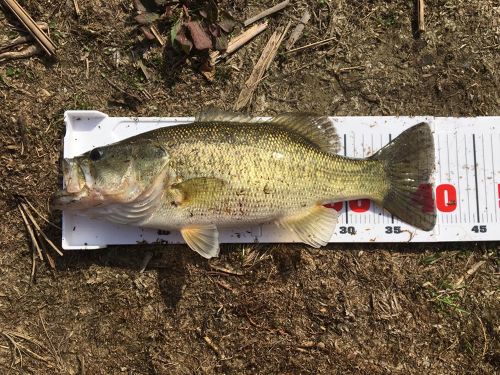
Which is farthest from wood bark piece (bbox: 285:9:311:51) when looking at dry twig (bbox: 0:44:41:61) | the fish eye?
dry twig (bbox: 0:44:41:61)

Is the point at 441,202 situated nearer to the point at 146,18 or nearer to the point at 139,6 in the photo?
the point at 146,18

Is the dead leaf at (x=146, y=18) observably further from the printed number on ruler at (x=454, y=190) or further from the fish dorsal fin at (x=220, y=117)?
the printed number on ruler at (x=454, y=190)

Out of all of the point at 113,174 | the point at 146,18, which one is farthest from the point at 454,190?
Answer: the point at 146,18

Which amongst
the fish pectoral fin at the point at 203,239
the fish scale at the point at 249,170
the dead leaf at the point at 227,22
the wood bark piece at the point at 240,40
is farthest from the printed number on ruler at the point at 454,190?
the dead leaf at the point at 227,22

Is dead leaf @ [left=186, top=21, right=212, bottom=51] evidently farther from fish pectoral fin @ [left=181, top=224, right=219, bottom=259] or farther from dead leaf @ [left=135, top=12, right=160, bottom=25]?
fish pectoral fin @ [left=181, top=224, right=219, bottom=259]

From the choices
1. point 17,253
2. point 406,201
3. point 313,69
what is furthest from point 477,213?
point 17,253
